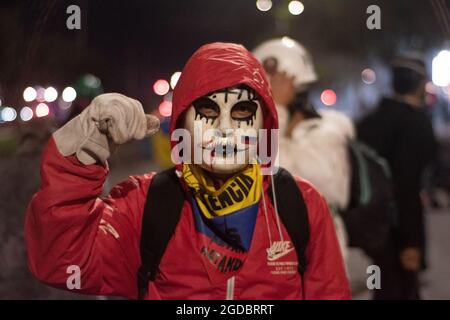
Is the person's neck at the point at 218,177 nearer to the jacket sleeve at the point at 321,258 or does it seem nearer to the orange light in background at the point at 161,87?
the jacket sleeve at the point at 321,258

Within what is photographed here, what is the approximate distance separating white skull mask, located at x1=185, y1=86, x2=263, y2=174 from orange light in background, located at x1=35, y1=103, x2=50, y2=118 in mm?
539

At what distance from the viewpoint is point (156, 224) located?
1330 mm

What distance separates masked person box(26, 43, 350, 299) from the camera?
4.30ft

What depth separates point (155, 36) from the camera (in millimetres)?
1744

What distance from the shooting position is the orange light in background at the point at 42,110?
1738 mm

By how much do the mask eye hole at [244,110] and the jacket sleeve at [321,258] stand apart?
0.19 m

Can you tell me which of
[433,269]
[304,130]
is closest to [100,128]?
[304,130]

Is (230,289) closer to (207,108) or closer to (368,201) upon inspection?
(207,108)

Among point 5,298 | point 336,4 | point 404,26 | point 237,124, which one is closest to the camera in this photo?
point 237,124

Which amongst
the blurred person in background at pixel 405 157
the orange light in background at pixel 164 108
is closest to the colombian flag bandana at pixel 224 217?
the orange light in background at pixel 164 108

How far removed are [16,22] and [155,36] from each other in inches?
13.8

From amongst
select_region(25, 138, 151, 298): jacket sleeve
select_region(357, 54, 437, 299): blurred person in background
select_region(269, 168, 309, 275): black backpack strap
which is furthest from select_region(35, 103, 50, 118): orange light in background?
select_region(357, 54, 437, 299): blurred person in background
